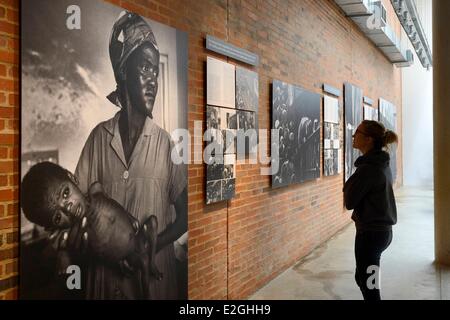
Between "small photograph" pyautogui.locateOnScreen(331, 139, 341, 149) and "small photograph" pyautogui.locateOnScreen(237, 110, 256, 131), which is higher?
"small photograph" pyautogui.locateOnScreen(237, 110, 256, 131)

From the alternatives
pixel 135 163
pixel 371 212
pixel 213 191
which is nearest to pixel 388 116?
pixel 213 191

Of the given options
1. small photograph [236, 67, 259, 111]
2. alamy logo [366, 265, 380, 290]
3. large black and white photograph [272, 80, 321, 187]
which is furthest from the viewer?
large black and white photograph [272, 80, 321, 187]

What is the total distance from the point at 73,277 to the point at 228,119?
2180 millimetres

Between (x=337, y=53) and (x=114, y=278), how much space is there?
21.2 ft

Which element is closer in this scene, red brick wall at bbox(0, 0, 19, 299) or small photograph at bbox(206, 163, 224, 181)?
red brick wall at bbox(0, 0, 19, 299)

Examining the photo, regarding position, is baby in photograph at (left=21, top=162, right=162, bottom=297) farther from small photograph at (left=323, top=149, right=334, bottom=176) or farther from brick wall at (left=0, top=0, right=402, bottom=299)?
small photograph at (left=323, top=149, right=334, bottom=176)

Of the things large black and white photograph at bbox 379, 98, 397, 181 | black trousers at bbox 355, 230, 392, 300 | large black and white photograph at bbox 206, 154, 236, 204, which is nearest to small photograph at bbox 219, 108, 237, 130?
large black and white photograph at bbox 206, 154, 236, 204

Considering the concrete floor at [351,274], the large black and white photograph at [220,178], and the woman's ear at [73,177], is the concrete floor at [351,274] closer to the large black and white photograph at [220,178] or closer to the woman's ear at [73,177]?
the large black and white photograph at [220,178]

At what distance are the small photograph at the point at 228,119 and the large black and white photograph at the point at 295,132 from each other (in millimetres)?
995

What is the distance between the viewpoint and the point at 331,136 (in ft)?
25.4

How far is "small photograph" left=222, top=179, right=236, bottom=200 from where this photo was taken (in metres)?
4.18

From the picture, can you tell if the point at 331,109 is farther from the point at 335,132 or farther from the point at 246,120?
the point at 246,120

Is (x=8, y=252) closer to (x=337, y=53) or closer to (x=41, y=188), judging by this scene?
(x=41, y=188)

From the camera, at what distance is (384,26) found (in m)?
9.79
